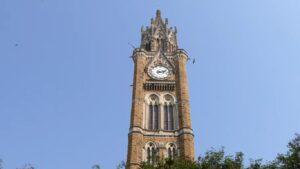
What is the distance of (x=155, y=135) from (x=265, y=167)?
22.3 metres

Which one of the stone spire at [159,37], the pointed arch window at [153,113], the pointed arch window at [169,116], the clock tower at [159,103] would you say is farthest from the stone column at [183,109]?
the stone spire at [159,37]

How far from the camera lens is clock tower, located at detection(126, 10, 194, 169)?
1695 inches

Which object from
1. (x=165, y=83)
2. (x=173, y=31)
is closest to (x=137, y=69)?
(x=165, y=83)

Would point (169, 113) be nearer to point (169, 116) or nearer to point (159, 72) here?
point (169, 116)

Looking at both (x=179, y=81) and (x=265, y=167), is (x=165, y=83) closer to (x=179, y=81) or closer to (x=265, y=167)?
(x=179, y=81)

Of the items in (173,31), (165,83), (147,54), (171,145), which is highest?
(173,31)

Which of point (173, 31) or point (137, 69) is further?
point (173, 31)

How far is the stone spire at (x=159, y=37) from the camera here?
182 ft

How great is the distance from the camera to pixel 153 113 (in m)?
47.0

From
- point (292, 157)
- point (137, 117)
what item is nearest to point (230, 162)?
point (292, 157)

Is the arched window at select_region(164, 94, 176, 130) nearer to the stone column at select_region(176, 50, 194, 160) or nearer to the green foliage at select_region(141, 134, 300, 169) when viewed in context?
the stone column at select_region(176, 50, 194, 160)

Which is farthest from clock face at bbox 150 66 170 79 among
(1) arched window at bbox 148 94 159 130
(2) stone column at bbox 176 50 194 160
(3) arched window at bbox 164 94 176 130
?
(1) arched window at bbox 148 94 159 130

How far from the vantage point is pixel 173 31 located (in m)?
59.2

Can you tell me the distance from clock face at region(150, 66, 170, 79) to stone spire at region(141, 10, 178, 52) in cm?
360
